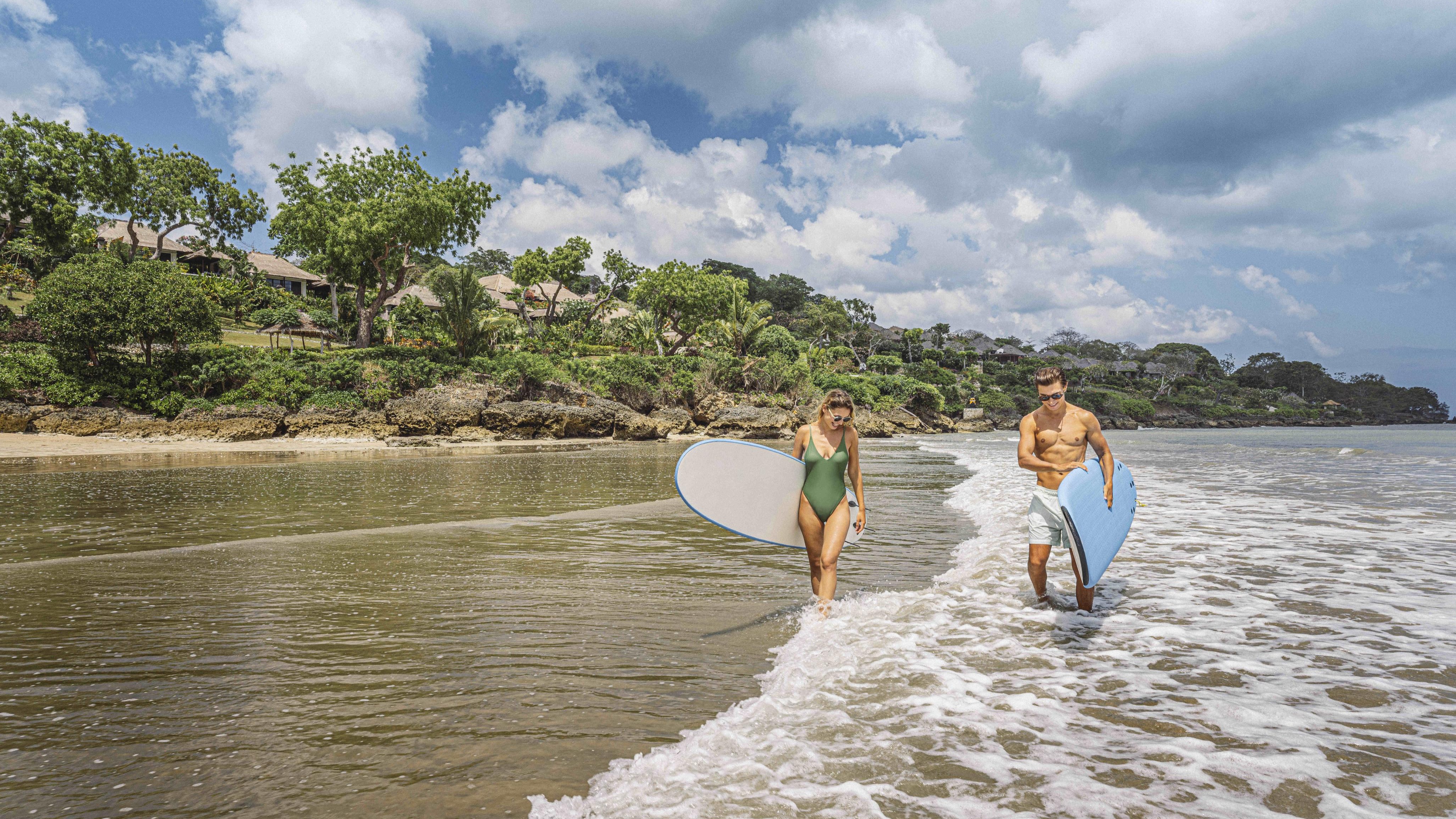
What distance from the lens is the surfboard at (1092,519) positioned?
4605 millimetres

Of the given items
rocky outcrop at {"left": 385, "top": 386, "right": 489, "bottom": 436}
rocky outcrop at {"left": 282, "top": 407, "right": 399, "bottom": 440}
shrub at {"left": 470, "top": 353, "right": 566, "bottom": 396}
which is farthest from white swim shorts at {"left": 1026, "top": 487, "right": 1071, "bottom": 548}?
shrub at {"left": 470, "top": 353, "right": 566, "bottom": 396}

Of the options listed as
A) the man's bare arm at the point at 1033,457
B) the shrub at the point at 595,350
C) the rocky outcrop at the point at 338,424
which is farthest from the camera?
the shrub at the point at 595,350

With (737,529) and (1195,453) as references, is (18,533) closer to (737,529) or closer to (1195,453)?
(737,529)

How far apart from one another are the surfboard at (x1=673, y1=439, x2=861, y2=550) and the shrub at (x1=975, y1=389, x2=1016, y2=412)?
5963 centimetres

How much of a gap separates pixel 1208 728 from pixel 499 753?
10.7 ft

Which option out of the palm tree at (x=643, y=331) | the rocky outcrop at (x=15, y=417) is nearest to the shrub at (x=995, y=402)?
the palm tree at (x=643, y=331)

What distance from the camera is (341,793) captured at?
7.75 feet

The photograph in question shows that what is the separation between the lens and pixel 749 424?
107 feet

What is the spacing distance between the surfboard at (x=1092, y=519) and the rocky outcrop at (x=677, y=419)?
26324 millimetres

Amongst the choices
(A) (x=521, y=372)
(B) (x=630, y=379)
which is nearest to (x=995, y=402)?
(B) (x=630, y=379)

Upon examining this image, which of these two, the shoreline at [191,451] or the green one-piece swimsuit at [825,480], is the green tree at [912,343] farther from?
the green one-piece swimsuit at [825,480]

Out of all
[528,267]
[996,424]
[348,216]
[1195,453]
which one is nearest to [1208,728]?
[1195,453]

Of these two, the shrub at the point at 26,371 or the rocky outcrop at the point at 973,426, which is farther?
the rocky outcrop at the point at 973,426

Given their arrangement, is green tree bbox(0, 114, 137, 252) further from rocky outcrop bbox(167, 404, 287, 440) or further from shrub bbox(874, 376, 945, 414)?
shrub bbox(874, 376, 945, 414)
